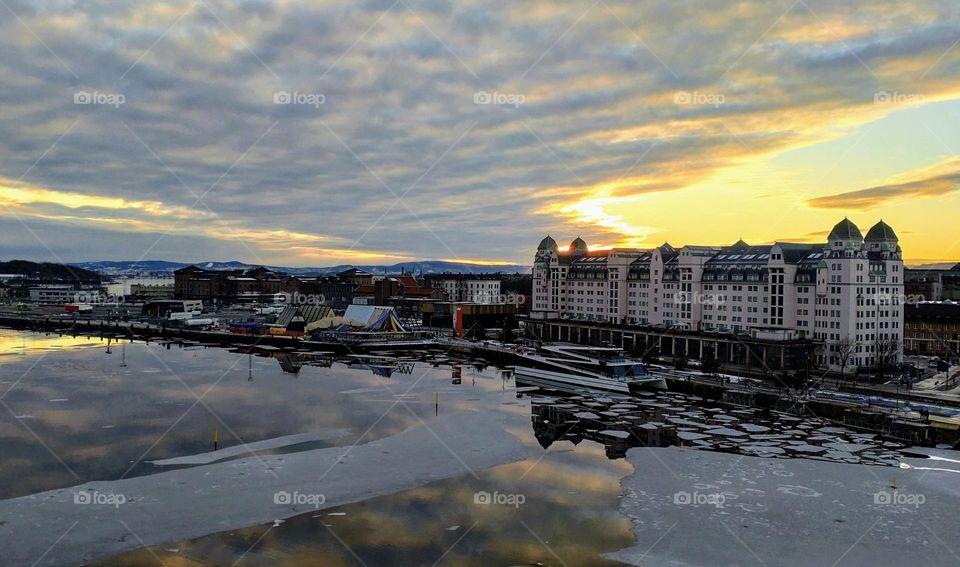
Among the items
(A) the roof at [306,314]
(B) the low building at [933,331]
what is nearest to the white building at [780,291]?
(B) the low building at [933,331]

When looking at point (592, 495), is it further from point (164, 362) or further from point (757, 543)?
→ point (164, 362)

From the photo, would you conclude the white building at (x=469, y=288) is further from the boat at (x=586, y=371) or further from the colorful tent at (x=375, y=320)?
the boat at (x=586, y=371)

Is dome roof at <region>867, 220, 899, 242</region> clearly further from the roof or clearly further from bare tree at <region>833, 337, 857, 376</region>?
the roof

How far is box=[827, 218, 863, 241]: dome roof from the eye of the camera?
162 feet

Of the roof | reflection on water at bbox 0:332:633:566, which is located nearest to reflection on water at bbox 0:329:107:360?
reflection on water at bbox 0:332:633:566

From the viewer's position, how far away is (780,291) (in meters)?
52.2

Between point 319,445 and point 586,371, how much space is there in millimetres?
21940

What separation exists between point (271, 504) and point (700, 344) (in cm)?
4378

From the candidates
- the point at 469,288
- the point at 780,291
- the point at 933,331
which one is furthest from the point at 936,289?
the point at 469,288

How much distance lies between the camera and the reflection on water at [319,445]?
625 inches

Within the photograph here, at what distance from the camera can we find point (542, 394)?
41000 mm

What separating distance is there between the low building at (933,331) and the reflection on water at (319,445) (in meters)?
36.7

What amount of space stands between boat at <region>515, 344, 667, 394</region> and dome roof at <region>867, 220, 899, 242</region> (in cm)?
2332

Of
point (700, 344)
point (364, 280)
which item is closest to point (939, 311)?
point (700, 344)
